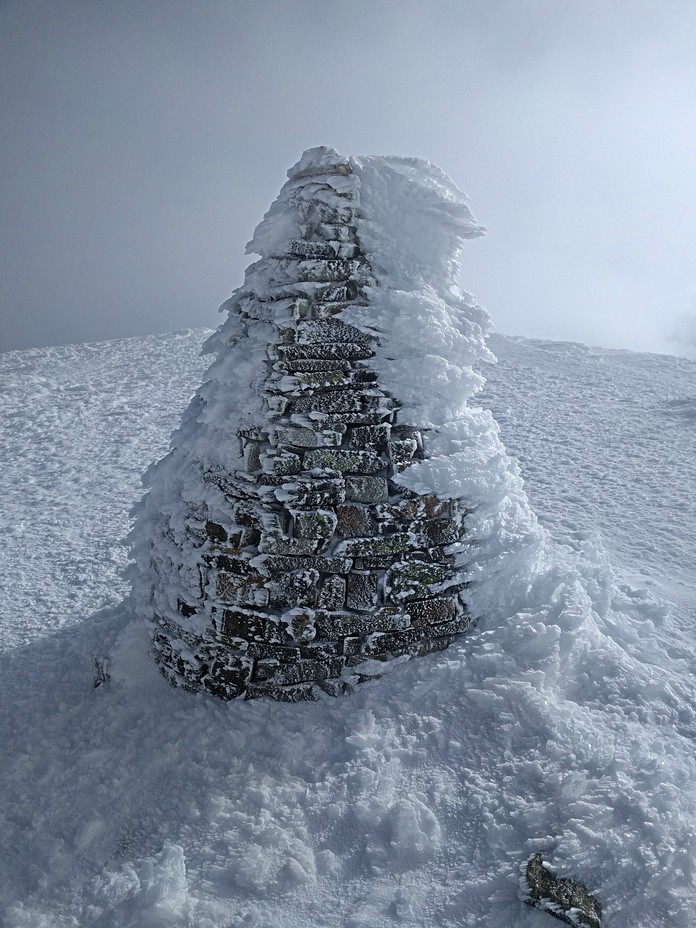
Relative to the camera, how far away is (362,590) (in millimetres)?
2564

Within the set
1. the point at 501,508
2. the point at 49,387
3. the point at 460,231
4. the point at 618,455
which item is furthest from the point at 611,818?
the point at 49,387

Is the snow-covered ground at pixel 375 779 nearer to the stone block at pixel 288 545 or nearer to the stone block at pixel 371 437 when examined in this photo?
the stone block at pixel 288 545

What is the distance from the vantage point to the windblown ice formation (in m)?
2.54

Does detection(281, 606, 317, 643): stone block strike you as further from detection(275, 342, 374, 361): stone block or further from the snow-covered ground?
detection(275, 342, 374, 361): stone block

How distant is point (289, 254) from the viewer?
8.57 ft

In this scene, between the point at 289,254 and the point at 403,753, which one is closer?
the point at 403,753

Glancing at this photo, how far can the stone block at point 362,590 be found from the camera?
8.39ft

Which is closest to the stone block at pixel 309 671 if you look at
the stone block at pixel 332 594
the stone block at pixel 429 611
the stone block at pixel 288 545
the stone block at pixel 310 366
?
the stone block at pixel 332 594

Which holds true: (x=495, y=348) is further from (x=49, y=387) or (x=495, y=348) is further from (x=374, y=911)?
(x=374, y=911)

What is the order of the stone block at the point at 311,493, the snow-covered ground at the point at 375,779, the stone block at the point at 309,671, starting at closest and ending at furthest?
the snow-covered ground at the point at 375,779 < the stone block at the point at 311,493 < the stone block at the point at 309,671

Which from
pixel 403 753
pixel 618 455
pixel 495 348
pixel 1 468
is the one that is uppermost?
pixel 495 348

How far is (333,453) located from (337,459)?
0.08ft

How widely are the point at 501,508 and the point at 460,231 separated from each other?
1.10 meters

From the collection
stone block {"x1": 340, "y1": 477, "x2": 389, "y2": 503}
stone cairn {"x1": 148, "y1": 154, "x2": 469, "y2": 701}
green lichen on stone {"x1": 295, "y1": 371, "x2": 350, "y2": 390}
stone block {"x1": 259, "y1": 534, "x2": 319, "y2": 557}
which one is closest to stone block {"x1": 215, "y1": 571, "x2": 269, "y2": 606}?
stone cairn {"x1": 148, "y1": 154, "x2": 469, "y2": 701}
